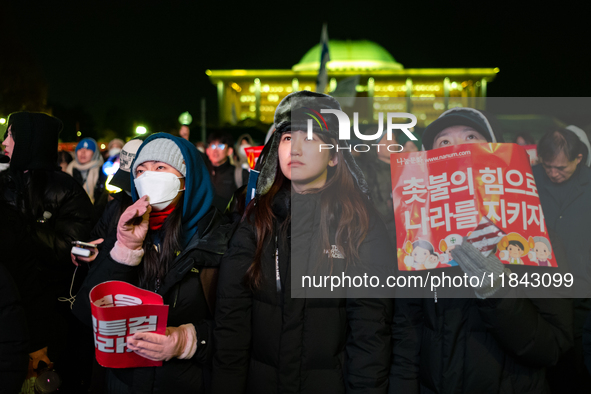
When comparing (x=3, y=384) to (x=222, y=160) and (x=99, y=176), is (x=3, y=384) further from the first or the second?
(x=222, y=160)

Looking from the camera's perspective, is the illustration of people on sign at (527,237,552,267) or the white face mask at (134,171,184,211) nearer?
the illustration of people on sign at (527,237,552,267)

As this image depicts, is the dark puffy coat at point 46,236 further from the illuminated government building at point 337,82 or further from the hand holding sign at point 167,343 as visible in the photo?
the illuminated government building at point 337,82

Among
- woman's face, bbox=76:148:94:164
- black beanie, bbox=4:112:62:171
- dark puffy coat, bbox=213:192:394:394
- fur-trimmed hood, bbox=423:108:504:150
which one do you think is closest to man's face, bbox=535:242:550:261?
fur-trimmed hood, bbox=423:108:504:150

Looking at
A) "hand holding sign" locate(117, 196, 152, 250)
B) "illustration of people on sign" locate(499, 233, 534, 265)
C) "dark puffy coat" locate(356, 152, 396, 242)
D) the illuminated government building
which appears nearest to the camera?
"illustration of people on sign" locate(499, 233, 534, 265)

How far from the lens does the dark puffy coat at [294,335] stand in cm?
195

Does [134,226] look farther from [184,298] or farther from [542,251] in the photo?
[542,251]

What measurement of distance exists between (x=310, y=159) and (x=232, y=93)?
73791 mm

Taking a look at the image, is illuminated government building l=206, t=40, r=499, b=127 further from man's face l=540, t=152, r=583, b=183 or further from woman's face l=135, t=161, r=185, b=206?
woman's face l=135, t=161, r=185, b=206

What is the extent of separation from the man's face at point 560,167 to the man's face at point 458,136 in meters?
1.44

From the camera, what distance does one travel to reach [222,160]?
23.9 ft

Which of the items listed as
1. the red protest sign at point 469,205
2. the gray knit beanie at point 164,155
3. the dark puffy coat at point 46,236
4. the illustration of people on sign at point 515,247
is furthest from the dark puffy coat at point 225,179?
the illustration of people on sign at point 515,247

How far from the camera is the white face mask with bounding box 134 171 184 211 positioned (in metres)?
2.38

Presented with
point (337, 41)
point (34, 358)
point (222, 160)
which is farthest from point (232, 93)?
point (34, 358)

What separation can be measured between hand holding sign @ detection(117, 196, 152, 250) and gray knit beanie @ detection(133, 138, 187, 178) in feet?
0.86
